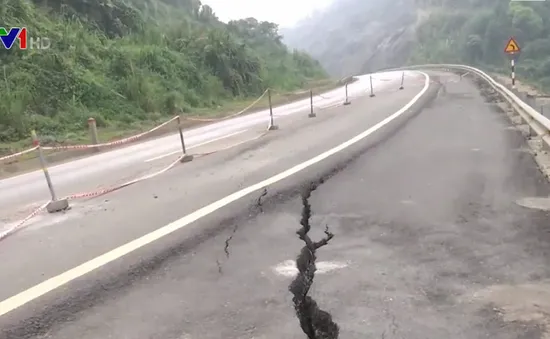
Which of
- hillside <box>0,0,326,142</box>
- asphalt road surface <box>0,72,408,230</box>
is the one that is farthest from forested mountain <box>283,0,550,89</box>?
asphalt road surface <box>0,72,408,230</box>

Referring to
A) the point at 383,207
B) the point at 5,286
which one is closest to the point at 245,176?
the point at 383,207

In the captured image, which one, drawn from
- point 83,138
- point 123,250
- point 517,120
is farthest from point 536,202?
point 83,138

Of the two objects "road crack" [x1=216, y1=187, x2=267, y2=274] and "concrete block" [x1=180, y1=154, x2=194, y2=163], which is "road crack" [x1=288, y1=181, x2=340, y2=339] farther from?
"concrete block" [x1=180, y1=154, x2=194, y2=163]

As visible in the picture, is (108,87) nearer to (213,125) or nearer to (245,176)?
(213,125)

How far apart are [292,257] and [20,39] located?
1942 cm

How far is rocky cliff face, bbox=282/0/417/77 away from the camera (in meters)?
85.2

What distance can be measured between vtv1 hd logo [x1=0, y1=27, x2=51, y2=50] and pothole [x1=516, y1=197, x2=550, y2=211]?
19.1 metres

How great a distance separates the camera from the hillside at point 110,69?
1859cm

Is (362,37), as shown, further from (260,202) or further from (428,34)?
(260,202)

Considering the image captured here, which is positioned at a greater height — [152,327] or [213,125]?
[152,327]

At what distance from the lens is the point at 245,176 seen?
27.2 feet

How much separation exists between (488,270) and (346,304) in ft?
3.92

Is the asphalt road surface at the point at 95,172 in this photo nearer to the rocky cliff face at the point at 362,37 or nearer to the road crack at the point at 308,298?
the road crack at the point at 308,298

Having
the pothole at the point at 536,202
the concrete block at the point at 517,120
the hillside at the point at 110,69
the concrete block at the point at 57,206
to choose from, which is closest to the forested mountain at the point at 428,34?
the hillside at the point at 110,69
